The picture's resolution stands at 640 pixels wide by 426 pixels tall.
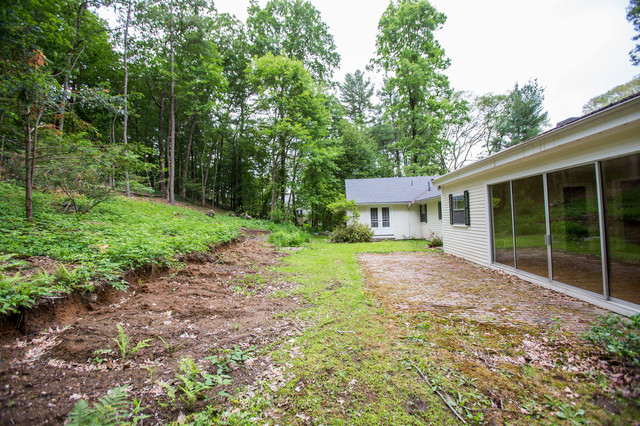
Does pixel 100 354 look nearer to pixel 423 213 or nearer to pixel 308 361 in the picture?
pixel 308 361

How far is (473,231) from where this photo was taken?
7.35 metres

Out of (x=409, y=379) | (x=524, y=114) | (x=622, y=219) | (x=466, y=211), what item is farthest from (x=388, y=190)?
(x=524, y=114)

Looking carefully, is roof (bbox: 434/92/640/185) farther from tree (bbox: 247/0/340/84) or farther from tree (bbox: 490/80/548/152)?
tree (bbox: 490/80/548/152)

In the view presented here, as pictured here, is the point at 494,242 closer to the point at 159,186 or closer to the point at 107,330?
the point at 107,330

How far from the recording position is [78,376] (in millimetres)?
1917

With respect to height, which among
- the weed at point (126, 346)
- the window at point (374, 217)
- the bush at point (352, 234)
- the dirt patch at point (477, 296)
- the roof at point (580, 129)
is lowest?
the dirt patch at point (477, 296)

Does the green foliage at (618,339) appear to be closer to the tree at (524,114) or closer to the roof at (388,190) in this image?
the roof at (388,190)

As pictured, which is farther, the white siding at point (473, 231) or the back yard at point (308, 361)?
the white siding at point (473, 231)

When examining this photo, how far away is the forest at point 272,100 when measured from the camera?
14.0 meters

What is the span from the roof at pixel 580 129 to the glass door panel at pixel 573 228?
A: 664mm

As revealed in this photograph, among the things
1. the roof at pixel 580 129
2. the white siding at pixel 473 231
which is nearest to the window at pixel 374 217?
the white siding at pixel 473 231

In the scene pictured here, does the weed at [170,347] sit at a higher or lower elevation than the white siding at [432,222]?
lower

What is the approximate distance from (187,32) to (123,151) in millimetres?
13123

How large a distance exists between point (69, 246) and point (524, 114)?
93.7ft
